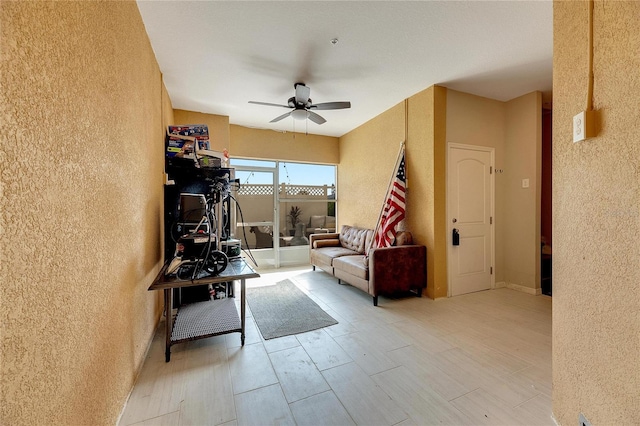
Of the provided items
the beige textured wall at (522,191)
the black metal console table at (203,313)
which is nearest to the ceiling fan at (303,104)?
the black metal console table at (203,313)

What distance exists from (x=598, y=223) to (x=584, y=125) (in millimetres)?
442

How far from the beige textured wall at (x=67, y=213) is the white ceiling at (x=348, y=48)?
691mm

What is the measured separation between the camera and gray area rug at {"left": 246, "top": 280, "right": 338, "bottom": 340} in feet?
8.31

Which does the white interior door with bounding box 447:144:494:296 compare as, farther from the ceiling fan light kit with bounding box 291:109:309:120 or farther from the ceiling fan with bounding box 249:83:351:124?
the ceiling fan light kit with bounding box 291:109:309:120

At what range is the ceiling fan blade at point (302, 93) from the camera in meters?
3.11

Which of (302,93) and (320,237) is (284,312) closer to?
(320,237)

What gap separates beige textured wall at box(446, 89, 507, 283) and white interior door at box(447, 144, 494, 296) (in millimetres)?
142

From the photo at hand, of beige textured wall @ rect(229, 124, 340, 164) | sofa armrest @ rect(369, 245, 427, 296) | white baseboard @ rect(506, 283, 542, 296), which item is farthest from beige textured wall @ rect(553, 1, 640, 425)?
beige textured wall @ rect(229, 124, 340, 164)

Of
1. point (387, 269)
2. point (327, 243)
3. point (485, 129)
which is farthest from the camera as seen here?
point (327, 243)

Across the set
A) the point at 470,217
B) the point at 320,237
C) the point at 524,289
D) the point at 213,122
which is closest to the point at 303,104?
the point at 213,122

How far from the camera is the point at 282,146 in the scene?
204 inches

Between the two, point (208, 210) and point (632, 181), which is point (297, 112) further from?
point (632, 181)

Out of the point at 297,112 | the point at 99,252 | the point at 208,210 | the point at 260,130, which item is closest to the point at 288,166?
the point at 260,130

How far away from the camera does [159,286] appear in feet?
6.11
